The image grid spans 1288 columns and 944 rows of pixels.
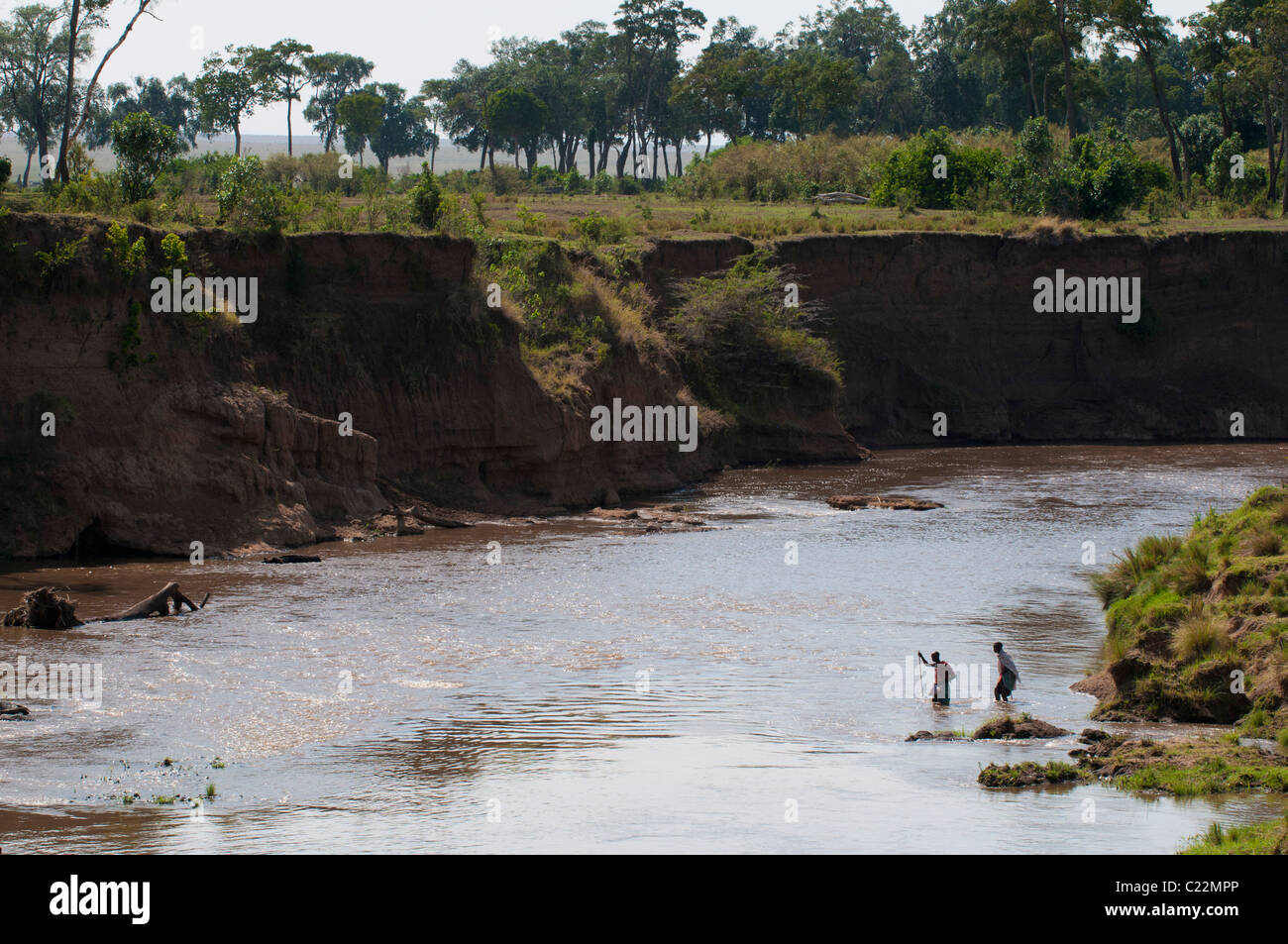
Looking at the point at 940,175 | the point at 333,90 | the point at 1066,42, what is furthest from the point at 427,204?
the point at 333,90

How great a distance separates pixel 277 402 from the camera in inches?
976

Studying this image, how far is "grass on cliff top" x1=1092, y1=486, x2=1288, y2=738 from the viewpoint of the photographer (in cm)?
1391

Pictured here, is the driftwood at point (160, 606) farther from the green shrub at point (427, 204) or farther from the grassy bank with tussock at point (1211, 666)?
the green shrub at point (427, 204)

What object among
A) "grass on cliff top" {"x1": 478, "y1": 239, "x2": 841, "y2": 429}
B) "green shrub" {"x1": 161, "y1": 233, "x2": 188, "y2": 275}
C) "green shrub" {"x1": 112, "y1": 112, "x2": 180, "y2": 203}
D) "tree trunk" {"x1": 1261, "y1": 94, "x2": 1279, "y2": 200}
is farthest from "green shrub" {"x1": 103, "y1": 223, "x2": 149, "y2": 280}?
"tree trunk" {"x1": 1261, "y1": 94, "x2": 1279, "y2": 200}

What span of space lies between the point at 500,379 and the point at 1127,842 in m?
20.0

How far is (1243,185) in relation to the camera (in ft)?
173

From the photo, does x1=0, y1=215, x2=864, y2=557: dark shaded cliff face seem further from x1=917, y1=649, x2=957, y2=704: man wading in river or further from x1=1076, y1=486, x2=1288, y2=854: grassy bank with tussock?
x1=1076, y1=486, x2=1288, y2=854: grassy bank with tussock

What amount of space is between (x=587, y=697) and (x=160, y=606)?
21.1 ft

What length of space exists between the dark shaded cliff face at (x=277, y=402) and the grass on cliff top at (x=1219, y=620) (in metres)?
13.1

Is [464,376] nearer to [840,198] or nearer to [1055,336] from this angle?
[1055,336]

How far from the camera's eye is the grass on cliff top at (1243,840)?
870cm

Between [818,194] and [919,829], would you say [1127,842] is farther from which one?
[818,194]

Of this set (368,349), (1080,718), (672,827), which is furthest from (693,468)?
(672,827)

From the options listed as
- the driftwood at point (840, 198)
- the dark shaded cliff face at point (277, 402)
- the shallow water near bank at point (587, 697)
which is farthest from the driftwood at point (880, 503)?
the driftwood at point (840, 198)
